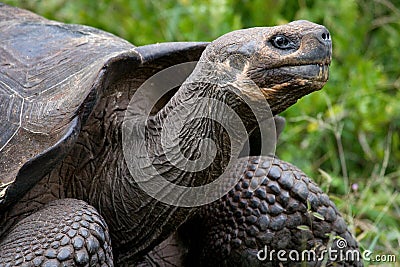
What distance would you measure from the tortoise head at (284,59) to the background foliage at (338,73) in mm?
1474

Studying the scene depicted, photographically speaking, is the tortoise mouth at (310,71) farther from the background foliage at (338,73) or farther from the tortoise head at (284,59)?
the background foliage at (338,73)

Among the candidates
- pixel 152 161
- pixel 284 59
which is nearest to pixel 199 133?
pixel 152 161

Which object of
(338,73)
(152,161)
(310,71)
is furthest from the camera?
(338,73)

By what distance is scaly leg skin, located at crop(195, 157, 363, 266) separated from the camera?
256 centimetres

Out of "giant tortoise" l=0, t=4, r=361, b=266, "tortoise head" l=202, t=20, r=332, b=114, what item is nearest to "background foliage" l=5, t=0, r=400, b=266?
"giant tortoise" l=0, t=4, r=361, b=266

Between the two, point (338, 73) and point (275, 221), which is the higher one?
point (275, 221)

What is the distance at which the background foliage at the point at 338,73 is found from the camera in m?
4.01

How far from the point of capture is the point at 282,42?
1990mm

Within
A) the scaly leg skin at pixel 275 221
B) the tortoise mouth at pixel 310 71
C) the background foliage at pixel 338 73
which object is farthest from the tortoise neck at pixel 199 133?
the background foliage at pixel 338 73

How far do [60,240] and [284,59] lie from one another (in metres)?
0.84

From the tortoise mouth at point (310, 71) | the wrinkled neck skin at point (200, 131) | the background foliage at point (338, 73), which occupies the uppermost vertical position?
the tortoise mouth at point (310, 71)

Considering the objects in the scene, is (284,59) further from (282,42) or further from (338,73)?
(338,73)

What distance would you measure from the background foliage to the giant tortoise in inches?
34.4

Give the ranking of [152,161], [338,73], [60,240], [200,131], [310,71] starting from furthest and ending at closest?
[338,73] → [152,161] → [200,131] → [60,240] → [310,71]
